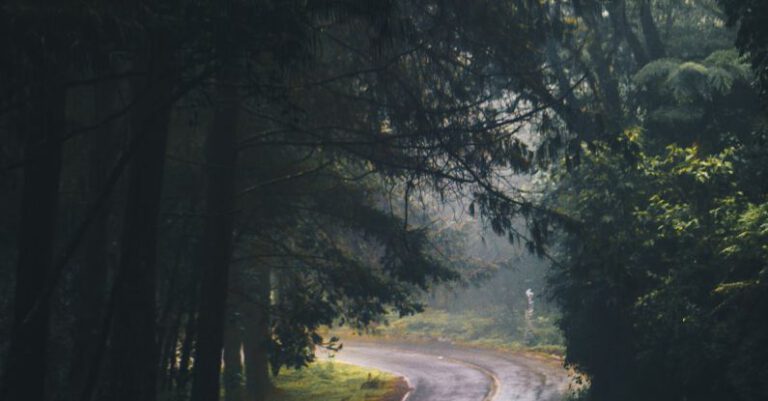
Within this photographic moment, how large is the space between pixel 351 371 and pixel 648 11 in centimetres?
1984

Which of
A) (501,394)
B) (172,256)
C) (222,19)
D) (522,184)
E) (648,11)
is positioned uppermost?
(522,184)

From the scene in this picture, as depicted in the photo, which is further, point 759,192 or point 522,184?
point 522,184

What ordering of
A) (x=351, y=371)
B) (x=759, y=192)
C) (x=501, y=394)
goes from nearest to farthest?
(x=759, y=192) < (x=501, y=394) < (x=351, y=371)

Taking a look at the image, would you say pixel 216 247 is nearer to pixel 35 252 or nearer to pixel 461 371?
pixel 35 252

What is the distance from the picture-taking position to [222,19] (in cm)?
704

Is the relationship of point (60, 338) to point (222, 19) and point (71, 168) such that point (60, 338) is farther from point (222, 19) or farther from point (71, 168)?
point (222, 19)

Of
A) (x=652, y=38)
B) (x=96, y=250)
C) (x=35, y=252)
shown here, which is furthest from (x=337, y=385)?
(x=35, y=252)

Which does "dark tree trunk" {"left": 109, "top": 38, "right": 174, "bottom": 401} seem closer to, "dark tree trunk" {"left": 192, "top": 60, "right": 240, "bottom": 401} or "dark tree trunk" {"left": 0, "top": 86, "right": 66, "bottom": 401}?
"dark tree trunk" {"left": 0, "top": 86, "right": 66, "bottom": 401}

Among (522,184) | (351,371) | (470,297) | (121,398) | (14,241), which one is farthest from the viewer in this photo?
(522,184)

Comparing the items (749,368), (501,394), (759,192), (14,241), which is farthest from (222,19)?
(501,394)

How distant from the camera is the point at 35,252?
764 cm

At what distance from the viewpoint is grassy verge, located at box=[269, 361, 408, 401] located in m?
28.0

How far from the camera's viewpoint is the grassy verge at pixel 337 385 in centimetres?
2800

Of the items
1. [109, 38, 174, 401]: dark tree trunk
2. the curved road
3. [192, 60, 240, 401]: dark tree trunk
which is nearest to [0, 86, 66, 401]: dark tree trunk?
[109, 38, 174, 401]: dark tree trunk
